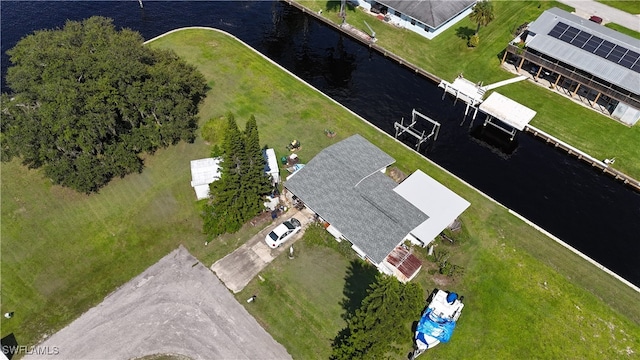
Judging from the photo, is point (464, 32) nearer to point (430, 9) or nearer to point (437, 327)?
point (430, 9)

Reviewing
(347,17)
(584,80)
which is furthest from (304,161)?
(584,80)

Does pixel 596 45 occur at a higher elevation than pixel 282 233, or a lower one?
higher

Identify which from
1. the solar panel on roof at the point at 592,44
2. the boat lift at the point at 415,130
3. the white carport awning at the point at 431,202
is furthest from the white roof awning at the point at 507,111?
the white carport awning at the point at 431,202

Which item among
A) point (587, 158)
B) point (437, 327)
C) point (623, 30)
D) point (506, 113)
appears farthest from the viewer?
point (623, 30)

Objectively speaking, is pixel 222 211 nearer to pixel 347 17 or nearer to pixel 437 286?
pixel 437 286

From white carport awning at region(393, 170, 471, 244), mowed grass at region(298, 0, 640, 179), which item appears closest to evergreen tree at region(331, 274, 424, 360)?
white carport awning at region(393, 170, 471, 244)

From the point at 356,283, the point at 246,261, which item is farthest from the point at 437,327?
the point at 246,261
